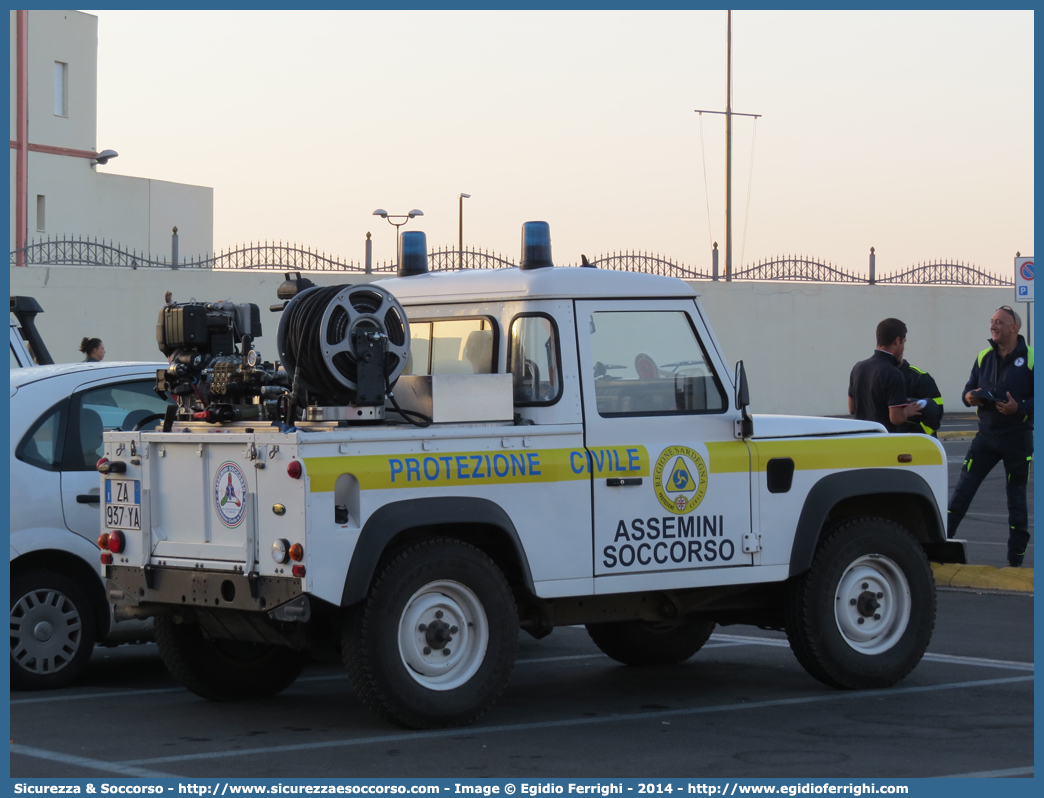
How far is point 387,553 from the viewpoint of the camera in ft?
22.6

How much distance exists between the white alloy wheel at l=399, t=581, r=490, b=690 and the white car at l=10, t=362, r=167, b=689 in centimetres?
213

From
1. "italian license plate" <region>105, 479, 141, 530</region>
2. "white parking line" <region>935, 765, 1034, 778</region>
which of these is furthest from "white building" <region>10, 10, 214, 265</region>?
"white parking line" <region>935, 765, 1034, 778</region>

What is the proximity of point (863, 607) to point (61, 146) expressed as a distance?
36307mm

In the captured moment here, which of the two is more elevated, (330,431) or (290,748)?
(330,431)

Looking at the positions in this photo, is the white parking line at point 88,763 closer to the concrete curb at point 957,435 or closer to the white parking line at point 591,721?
the white parking line at point 591,721

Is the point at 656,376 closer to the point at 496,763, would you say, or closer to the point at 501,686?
the point at 501,686

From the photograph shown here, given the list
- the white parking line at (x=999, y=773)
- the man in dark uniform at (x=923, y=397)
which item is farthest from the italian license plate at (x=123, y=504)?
the man in dark uniform at (x=923, y=397)

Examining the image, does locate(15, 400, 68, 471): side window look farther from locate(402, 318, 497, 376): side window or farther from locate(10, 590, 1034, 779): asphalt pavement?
locate(402, 318, 497, 376): side window

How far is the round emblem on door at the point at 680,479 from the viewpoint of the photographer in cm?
752

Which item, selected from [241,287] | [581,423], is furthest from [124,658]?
[241,287]

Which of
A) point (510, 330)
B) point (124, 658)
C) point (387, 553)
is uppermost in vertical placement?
point (510, 330)

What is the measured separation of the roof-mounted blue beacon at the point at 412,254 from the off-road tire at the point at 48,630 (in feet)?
8.27

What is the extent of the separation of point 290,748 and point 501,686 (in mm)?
1071

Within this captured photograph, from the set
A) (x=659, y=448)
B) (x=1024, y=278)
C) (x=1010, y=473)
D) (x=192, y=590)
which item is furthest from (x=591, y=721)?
(x=1024, y=278)
